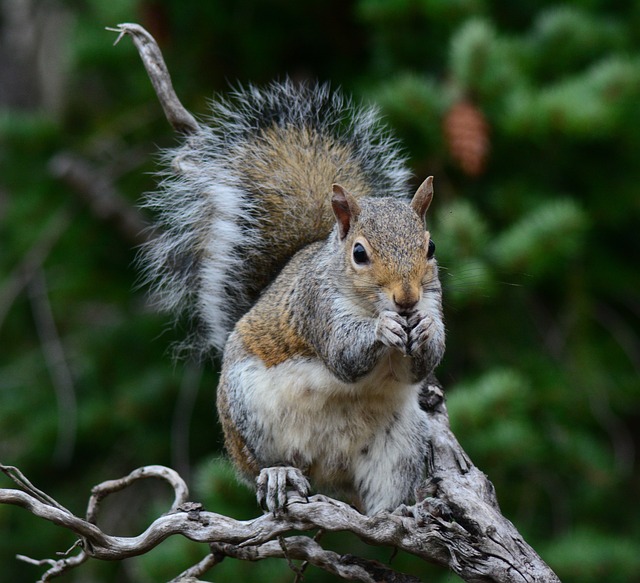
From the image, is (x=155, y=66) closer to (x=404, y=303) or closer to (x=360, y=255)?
(x=360, y=255)

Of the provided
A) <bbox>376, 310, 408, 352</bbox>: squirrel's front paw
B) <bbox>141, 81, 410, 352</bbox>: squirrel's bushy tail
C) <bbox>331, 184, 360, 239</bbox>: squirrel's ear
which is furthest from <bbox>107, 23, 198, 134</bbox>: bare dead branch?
<bbox>376, 310, 408, 352</bbox>: squirrel's front paw

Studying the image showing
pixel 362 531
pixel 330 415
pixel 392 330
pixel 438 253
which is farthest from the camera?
pixel 438 253

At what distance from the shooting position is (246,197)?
1.99 m

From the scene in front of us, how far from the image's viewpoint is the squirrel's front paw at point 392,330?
4.99 ft

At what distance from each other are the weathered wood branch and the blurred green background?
0.84m

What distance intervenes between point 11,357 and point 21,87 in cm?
128

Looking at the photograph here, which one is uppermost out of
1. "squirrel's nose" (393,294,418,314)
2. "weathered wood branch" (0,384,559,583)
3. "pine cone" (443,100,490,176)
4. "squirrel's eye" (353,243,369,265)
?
"pine cone" (443,100,490,176)

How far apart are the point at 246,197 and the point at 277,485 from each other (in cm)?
67

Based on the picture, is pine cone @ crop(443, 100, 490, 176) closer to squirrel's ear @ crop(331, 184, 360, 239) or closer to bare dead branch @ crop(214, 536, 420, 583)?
squirrel's ear @ crop(331, 184, 360, 239)

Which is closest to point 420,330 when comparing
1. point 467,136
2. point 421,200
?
point 421,200

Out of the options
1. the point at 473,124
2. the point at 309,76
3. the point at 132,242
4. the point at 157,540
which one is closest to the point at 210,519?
the point at 157,540

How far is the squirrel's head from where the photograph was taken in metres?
1.58

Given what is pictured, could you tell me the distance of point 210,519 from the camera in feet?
4.75

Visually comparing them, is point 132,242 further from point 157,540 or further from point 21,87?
point 157,540
